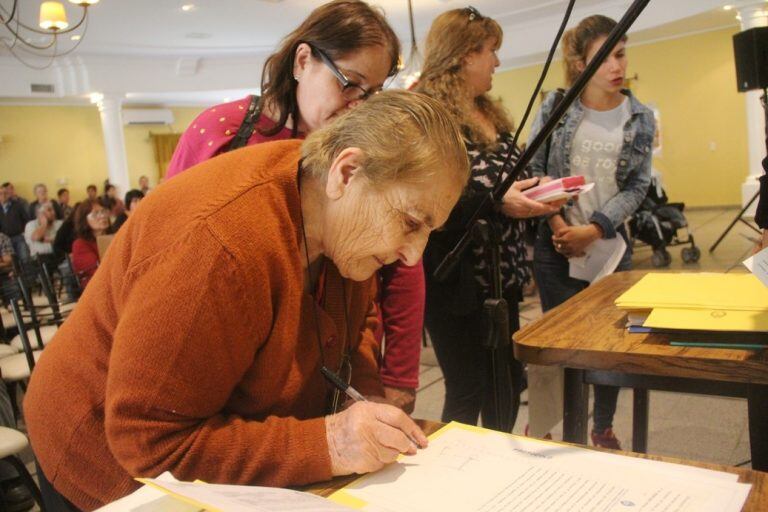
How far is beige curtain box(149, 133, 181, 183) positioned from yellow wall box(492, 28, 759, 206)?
24.8 feet

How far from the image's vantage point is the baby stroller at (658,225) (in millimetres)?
5820

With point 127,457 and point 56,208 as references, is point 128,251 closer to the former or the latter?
point 127,457

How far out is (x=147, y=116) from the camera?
13.4 meters

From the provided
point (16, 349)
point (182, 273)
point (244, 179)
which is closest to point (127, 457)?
point (182, 273)

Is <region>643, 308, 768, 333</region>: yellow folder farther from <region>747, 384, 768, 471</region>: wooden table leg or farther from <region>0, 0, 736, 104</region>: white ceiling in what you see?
<region>0, 0, 736, 104</region>: white ceiling

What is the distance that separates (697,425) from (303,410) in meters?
2.14

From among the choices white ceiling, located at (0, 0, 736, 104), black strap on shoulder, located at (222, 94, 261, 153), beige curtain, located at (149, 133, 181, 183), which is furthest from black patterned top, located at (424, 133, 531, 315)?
beige curtain, located at (149, 133, 181, 183)

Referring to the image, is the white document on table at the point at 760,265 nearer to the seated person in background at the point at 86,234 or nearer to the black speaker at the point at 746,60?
the black speaker at the point at 746,60

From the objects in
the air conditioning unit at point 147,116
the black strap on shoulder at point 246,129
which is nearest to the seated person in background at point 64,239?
the black strap on shoulder at point 246,129

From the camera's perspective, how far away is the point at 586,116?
83.0 inches

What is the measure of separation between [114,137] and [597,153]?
9.85 metres

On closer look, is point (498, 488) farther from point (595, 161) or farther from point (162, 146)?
point (162, 146)

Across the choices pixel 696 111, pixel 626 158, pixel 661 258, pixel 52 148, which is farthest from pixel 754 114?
pixel 52 148

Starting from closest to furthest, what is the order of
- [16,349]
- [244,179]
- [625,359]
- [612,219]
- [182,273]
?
[182,273]
[244,179]
[625,359]
[612,219]
[16,349]
